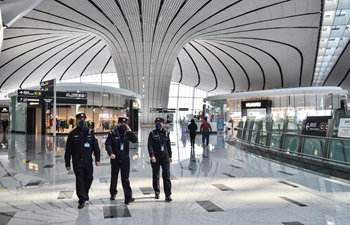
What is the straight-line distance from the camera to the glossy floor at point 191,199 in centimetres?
431

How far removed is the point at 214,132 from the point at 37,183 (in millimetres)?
23256

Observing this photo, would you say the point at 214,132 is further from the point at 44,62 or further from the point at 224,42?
the point at 44,62

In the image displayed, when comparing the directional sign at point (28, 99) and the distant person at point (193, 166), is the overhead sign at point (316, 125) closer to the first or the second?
the distant person at point (193, 166)

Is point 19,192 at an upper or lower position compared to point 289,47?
lower

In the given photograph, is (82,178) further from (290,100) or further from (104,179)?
(290,100)

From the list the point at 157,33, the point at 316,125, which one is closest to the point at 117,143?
the point at 316,125

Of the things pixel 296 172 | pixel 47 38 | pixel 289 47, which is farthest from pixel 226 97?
pixel 296 172

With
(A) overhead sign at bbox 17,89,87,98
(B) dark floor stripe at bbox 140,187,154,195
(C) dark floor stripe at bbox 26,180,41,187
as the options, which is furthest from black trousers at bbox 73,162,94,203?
(A) overhead sign at bbox 17,89,87,98

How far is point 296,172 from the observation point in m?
8.14

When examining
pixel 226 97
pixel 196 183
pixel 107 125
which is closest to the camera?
pixel 196 183

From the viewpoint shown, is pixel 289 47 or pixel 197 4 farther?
pixel 289 47

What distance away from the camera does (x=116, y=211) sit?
4652 millimetres

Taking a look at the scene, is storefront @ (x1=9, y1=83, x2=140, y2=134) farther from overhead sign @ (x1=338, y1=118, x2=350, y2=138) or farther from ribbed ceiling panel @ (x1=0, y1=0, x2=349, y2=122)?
overhead sign @ (x1=338, y1=118, x2=350, y2=138)

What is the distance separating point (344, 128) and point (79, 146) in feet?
22.3
